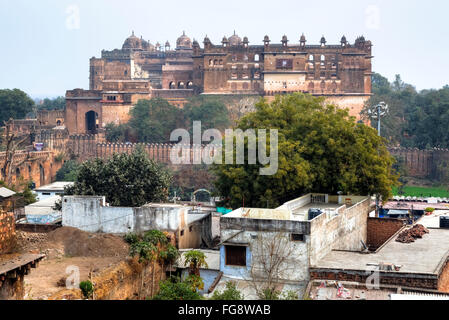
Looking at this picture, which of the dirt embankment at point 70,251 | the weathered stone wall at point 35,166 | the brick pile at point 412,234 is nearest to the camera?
the dirt embankment at point 70,251

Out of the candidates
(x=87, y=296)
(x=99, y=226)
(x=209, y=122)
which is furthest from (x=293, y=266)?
(x=209, y=122)

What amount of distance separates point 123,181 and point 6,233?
7.83 meters

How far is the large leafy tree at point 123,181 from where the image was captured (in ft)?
78.1

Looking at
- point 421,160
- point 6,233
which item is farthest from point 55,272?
point 421,160

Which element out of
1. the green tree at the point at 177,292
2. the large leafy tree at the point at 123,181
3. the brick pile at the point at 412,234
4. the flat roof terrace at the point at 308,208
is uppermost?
the large leafy tree at the point at 123,181

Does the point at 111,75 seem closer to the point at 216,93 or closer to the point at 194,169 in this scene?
the point at 216,93

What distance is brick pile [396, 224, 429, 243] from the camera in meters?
18.9

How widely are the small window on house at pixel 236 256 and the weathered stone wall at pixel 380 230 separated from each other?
774 centimetres

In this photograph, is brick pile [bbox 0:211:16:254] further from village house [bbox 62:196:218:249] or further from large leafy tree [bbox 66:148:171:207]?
large leafy tree [bbox 66:148:171:207]

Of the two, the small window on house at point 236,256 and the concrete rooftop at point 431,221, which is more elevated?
the small window on house at point 236,256

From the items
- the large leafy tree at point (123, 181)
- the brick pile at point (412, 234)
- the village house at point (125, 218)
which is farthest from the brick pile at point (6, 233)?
the brick pile at point (412, 234)

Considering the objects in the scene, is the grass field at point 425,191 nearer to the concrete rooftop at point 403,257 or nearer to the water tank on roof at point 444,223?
the water tank on roof at point 444,223

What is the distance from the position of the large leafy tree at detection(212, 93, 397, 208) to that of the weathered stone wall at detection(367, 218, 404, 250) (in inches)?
44.4

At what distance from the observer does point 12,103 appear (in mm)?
58625
